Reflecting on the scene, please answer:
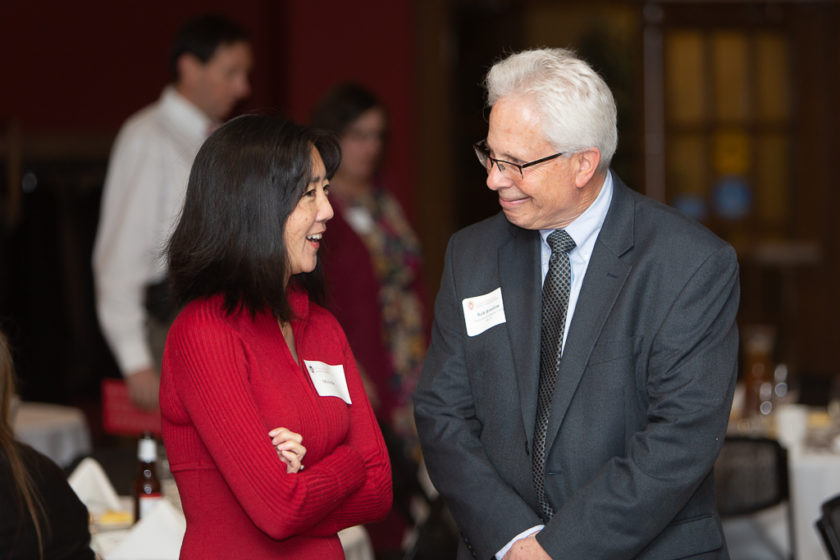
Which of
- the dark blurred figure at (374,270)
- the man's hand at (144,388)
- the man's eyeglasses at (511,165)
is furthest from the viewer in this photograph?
the dark blurred figure at (374,270)

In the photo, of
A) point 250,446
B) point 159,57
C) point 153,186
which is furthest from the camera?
point 159,57

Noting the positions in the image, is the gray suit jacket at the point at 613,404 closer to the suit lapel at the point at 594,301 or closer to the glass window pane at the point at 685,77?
the suit lapel at the point at 594,301

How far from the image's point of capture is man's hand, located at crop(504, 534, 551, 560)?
2.02m

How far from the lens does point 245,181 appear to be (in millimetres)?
1900

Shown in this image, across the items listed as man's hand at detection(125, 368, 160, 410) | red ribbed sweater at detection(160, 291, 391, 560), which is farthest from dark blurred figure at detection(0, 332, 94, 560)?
man's hand at detection(125, 368, 160, 410)

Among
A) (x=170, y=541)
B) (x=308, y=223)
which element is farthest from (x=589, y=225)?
(x=170, y=541)

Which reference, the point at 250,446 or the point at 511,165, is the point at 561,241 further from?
the point at 250,446

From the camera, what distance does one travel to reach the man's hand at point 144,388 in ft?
10.5

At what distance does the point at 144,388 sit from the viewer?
10.6 ft

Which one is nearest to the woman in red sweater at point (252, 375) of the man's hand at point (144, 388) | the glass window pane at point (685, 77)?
the man's hand at point (144, 388)

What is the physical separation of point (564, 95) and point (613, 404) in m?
0.60

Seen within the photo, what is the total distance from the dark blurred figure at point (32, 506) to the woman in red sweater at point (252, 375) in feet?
1.24

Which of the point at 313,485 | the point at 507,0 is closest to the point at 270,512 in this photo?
the point at 313,485

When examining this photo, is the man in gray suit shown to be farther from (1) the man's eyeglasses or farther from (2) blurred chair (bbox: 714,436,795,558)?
(2) blurred chair (bbox: 714,436,795,558)
